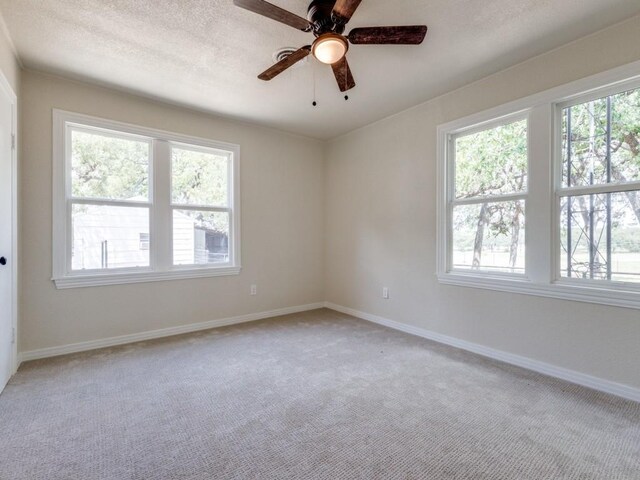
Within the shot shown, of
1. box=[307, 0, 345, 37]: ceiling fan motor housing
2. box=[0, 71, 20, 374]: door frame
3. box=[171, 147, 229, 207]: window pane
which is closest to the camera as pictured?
box=[307, 0, 345, 37]: ceiling fan motor housing

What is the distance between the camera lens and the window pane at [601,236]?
2.26 metres

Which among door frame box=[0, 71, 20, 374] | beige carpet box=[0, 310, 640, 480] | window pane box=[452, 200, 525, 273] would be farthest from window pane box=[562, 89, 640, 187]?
door frame box=[0, 71, 20, 374]

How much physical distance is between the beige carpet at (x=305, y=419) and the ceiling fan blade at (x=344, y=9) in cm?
233

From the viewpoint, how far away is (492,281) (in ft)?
9.66

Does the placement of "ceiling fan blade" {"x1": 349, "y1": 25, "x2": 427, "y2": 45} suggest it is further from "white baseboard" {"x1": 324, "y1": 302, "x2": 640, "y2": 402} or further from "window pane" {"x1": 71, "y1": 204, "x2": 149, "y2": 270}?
"window pane" {"x1": 71, "y1": 204, "x2": 149, "y2": 270}

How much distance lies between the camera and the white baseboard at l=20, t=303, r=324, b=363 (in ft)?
9.58

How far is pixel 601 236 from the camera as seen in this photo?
94.1 inches

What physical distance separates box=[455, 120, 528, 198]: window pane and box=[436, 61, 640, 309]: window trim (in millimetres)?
Answer: 115

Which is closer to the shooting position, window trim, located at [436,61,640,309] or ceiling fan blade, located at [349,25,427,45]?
ceiling fan blade, located at [349,25,427,45]

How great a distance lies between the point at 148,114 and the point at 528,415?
14.2 ft

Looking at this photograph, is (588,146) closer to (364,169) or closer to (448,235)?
(448,235)

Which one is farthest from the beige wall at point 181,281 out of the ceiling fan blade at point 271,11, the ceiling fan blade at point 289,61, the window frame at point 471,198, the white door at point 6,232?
the ceiling fan blade at point 271,11

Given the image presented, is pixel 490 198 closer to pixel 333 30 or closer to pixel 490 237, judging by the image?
pixel 490 237

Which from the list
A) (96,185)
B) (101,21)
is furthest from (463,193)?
(96,185)
